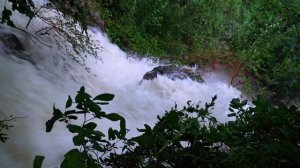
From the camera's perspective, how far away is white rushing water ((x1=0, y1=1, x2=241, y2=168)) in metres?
2.42

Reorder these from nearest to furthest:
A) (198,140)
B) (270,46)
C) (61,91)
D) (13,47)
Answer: (198,140) → (61,91) → (13,47) → (270,46)

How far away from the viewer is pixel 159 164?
1.06 meters

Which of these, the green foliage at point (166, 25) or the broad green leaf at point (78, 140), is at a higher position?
the green foliage at point (166, 25)

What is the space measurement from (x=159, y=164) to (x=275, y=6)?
4729 millimetres

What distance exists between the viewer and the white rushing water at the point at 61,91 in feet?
7.95

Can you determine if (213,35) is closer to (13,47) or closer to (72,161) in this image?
(13,47)

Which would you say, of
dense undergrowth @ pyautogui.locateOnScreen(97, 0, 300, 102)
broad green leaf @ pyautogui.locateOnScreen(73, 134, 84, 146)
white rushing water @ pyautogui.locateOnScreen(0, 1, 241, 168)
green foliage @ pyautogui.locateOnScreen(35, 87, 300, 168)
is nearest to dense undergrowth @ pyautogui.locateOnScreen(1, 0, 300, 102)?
dense undergrowth @ pyautogui.locateOnScreen(97, 0, 300, 102)

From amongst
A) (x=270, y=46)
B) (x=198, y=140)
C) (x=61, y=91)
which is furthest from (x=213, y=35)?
(x=198, y=140)

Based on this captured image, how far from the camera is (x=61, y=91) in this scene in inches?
141

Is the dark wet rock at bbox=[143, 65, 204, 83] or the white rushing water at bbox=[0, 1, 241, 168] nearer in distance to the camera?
the white rushing water at bbox=[0, 1, 241, 168]

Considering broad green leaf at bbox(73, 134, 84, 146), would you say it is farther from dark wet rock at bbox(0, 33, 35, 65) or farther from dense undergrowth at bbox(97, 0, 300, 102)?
dense undergrowth at bbox(97, 0, 300, 102)

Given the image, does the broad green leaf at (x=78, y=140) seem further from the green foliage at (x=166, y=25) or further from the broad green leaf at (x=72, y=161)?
the green foliage at (x=166, y=25)

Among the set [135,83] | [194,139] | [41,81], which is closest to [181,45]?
[135,83]

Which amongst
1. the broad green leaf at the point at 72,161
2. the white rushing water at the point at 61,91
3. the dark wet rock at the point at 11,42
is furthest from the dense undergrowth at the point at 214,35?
the broad green leaf at the point at 72,161
